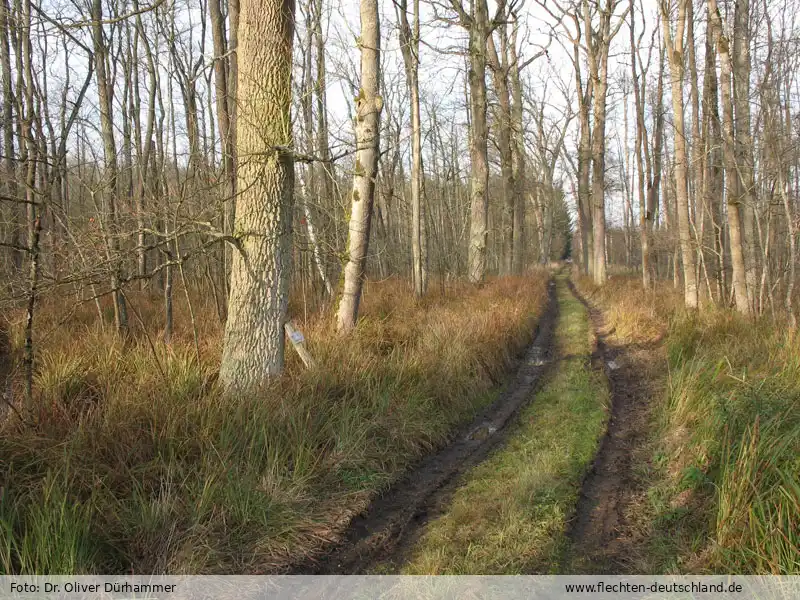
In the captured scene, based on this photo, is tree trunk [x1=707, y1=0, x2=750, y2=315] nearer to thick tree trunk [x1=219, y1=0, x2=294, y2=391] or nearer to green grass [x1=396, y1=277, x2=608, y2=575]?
green grass [x1=396, y1=277, x2=608, y2=575]

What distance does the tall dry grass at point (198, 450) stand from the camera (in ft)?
10.0

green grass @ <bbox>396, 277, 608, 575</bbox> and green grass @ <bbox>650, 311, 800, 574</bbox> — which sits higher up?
green grass @ <bbox>650, 311, 800, 574</bbox>

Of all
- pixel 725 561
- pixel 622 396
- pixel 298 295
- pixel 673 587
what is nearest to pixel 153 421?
pixel 673 587

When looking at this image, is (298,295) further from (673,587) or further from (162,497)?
(673,587)

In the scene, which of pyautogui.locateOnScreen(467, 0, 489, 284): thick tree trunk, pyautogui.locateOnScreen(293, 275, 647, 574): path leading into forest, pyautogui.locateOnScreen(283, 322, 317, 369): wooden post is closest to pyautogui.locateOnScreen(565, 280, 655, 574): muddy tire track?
pyautogui.locateOnScreen(293, 275, 647, 574): path leading into forest

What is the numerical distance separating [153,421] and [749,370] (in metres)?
6.45

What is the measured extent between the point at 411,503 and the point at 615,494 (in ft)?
5.72

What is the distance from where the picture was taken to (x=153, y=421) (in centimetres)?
402

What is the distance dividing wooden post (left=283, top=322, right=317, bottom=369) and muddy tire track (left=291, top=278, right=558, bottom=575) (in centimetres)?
162

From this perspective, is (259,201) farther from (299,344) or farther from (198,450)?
(198,450)

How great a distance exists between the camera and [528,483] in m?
4.27

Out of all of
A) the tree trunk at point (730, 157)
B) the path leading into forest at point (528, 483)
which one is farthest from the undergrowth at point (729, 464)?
the tree trunk at point (730, 157)

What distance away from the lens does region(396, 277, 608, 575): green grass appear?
336 cm

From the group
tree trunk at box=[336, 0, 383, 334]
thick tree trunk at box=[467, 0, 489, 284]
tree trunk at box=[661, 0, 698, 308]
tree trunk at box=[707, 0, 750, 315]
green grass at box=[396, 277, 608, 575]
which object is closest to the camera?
green grass at box=[396, 277, 608, 575]
